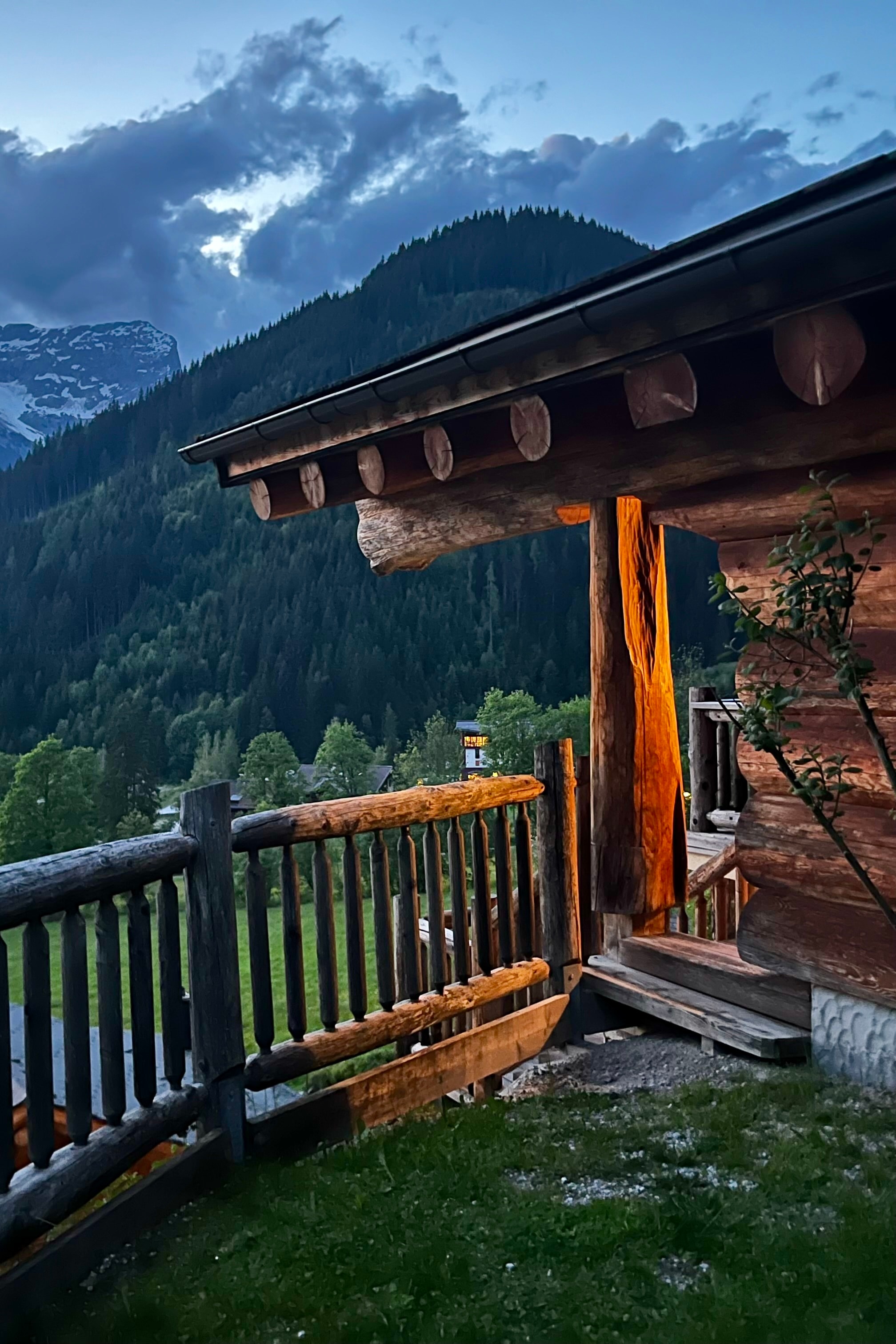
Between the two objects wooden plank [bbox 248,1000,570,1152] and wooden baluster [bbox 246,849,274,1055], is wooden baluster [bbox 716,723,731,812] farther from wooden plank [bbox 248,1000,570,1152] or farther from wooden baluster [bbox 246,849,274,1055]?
wooden baluster [bbox 246,849,274,1055]

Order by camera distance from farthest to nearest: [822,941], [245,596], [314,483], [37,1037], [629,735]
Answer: [245,596] < [314,483] < [629,735] < [822,941] < [37,1037]

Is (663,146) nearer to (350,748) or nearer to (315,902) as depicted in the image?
(350,748)

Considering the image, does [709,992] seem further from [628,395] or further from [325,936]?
[628,395]

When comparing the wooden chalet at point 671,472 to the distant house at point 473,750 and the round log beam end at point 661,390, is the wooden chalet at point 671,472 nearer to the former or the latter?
→ the round log beam end at point 661,390

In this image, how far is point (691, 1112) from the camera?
307 centimetres

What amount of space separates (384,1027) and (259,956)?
0.61 meters

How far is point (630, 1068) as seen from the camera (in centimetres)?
374

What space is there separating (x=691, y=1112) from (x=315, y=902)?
143 centimetres

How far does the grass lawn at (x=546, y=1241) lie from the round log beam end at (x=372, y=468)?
2.73m

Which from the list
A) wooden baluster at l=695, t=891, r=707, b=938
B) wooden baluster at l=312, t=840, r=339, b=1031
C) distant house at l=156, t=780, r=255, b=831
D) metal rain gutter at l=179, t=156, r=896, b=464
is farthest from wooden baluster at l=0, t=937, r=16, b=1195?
distant house at l=156, t=780, r=255, b=831

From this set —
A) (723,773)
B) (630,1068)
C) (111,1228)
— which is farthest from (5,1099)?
(723,773)

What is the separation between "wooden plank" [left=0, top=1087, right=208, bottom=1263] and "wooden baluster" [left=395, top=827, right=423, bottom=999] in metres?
0.93

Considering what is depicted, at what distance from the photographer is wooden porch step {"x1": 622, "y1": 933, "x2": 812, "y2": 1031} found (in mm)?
3590

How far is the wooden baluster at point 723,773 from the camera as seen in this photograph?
8.62m
